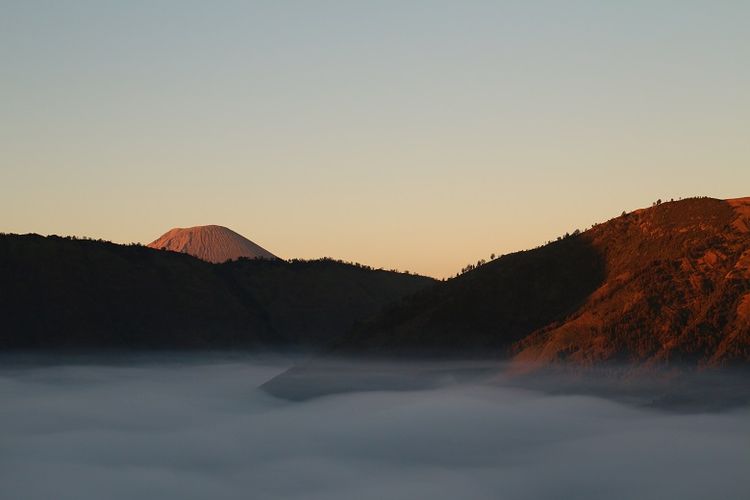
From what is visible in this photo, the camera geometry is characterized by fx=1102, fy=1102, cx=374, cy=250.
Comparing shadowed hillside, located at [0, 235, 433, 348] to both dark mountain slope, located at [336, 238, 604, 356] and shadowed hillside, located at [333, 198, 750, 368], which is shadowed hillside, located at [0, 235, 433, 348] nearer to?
shadowed hillside, located at [333, 198, 750, 368]

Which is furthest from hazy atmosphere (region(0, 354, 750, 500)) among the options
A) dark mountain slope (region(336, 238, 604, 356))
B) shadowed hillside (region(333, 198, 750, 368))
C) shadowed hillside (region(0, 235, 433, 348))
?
shadowed hillside (region(0, 235, 433, 348))

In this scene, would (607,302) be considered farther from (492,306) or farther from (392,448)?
(392,448)

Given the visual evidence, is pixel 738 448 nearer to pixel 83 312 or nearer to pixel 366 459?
pixel 366 459

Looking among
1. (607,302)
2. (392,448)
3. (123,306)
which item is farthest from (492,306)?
(123,306)

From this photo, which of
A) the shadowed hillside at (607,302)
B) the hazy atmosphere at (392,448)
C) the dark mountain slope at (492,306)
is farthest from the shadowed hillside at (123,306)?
the dark mountain slope at (492,306)

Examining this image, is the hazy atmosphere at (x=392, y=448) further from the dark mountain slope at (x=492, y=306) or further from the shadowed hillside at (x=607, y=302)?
the shadowed hillside at (x=607, y=302)

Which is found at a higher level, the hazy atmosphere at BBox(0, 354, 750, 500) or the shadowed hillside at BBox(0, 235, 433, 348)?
the shadowed hillside at BBox(0, 235, 433, 348)
